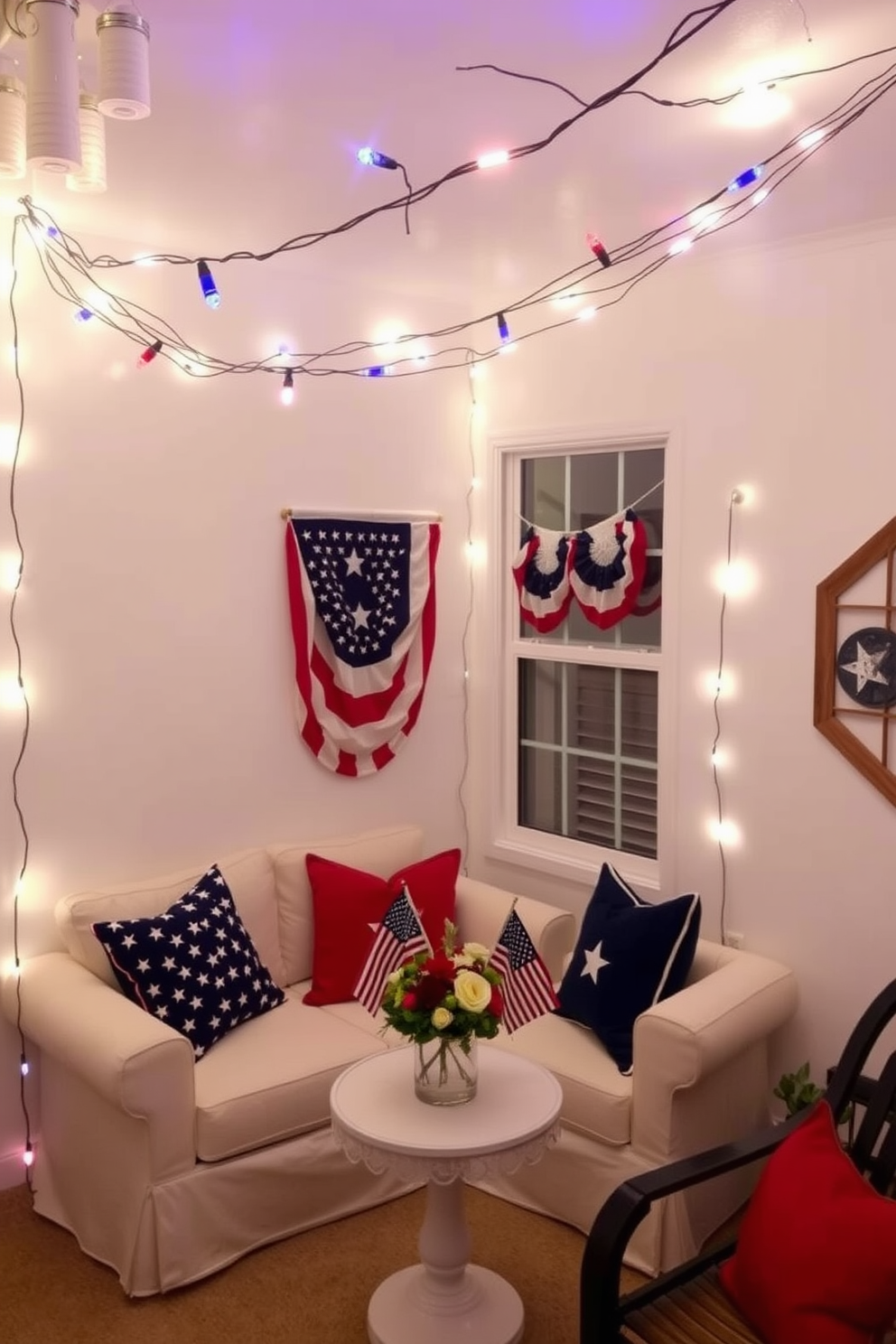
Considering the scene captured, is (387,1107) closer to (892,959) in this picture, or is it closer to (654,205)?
(892,959)

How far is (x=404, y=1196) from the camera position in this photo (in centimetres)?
332

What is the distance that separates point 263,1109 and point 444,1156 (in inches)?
28.9

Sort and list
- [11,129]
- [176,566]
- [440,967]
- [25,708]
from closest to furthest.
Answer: [11,129] < [440,967] < [25,708] < [176,566]

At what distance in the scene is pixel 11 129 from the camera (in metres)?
2.06

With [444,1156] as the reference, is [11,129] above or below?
above

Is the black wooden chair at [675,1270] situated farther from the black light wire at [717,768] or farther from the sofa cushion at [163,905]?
the sofa cushion at [163,905]

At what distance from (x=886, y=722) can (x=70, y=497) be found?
244 centimetres

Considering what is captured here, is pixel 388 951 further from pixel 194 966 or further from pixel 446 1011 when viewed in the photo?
pixel 194 966

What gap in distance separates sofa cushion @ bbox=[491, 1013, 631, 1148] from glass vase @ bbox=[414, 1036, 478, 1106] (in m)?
0.33

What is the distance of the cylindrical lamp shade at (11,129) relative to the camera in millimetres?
2059

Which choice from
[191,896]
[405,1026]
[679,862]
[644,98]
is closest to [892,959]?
[679,862]

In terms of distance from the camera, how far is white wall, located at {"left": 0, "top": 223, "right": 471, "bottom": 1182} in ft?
11.1

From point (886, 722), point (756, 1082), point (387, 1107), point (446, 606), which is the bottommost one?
point (756, 1082)

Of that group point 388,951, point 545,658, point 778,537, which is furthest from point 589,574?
point 388,951
